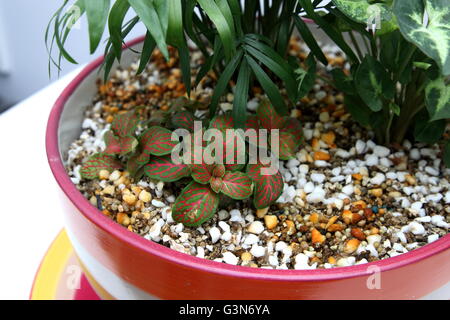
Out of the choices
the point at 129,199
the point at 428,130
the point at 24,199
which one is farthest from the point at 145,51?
the point at 24,199

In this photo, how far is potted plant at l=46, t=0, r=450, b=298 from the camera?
52cm

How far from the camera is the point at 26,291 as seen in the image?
85 cm

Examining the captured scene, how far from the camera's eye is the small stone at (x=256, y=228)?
668 mm

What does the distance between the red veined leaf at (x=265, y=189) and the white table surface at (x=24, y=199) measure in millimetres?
316

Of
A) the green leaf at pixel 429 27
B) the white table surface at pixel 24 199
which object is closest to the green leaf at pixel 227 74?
the green leaf at pixel 429 27

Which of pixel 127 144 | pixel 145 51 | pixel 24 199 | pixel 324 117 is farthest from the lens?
pixel 24 199

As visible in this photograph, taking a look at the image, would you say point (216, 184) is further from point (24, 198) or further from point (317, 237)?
point (24, 198)

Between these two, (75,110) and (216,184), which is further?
(75,110)

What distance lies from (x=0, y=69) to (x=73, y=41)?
424 millimetres

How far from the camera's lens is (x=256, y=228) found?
669 mm

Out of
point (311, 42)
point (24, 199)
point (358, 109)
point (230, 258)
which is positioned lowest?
point (24, 199)

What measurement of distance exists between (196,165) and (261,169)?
0.09 metres

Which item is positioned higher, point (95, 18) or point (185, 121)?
point (95, 18)

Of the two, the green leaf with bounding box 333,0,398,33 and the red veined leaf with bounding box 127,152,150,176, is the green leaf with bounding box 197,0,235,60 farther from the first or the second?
the red veined leaf with bounding box 127,152,150,176
